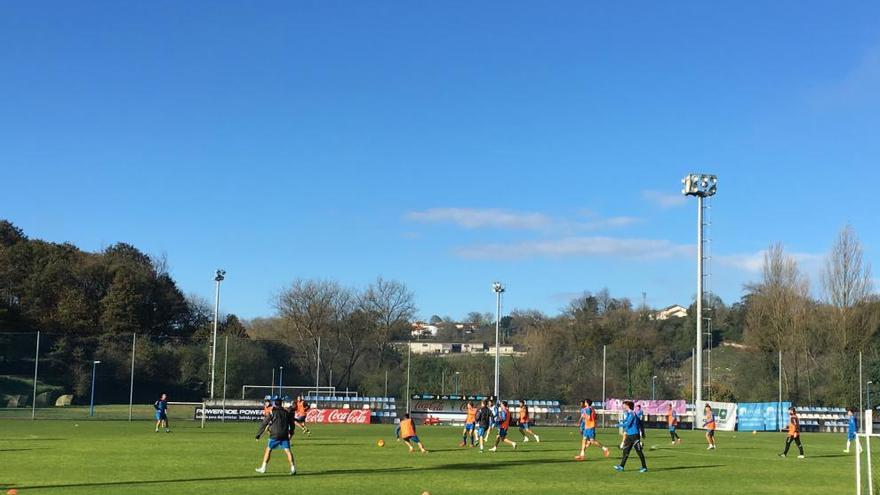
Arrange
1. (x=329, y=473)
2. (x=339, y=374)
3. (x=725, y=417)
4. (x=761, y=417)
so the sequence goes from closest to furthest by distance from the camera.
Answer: (x=329, y=473), (x=725, y=417), (x=761, y=417), (x=339, y=374)

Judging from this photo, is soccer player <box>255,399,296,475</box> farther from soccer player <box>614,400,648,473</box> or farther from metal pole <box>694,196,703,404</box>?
metal pole <box>694,196,703,404</box>

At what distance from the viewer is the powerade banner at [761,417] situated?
193ft

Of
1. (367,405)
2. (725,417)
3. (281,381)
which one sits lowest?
(725,417)

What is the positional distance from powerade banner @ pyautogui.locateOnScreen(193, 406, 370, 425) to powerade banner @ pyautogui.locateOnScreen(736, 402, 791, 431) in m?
24.8

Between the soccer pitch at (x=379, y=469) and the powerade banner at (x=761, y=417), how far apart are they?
2578 cm

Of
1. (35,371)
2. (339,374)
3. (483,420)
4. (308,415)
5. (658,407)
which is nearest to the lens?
(483,420)

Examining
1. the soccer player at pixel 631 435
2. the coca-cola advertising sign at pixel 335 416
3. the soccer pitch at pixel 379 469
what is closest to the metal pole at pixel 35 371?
the coca-cola advertising sign at pixel 335 416

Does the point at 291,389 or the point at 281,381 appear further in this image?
the point at 281,381

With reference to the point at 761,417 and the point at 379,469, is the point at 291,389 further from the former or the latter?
the point at 379,469

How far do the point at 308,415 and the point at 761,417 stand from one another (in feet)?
97.9

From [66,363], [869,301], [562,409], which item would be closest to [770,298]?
[869,301]

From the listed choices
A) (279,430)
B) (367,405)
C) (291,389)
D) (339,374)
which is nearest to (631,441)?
(279,430)

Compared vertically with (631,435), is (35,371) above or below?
above

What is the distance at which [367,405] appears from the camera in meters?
58.6
